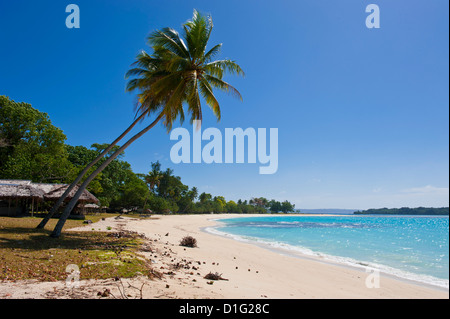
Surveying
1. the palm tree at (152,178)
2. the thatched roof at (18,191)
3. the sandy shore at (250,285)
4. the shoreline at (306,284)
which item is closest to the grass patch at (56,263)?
the sandy shore at (250,285)

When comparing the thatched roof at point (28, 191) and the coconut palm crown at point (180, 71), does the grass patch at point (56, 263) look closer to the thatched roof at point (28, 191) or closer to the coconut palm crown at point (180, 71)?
the coconut palm crown at point (180, 71)

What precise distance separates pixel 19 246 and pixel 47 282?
4313 mm

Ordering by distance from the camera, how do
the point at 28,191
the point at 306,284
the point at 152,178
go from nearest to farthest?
the point at 306,284 < the point at 28,191 < the point at 152,178

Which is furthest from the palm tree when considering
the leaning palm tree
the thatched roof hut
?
the leaning palm tree

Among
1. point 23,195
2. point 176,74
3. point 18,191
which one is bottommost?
point 23,195

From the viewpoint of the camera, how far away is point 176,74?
35.8 ft

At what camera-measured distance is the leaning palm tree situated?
424 inches

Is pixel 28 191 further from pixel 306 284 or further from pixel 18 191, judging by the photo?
pixel 306 284

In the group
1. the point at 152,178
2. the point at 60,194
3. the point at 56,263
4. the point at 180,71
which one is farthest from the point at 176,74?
the point at 152,178

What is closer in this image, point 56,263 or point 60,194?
point 56,263

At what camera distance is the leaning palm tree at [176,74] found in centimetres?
1076

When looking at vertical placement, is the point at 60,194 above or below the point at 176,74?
below
